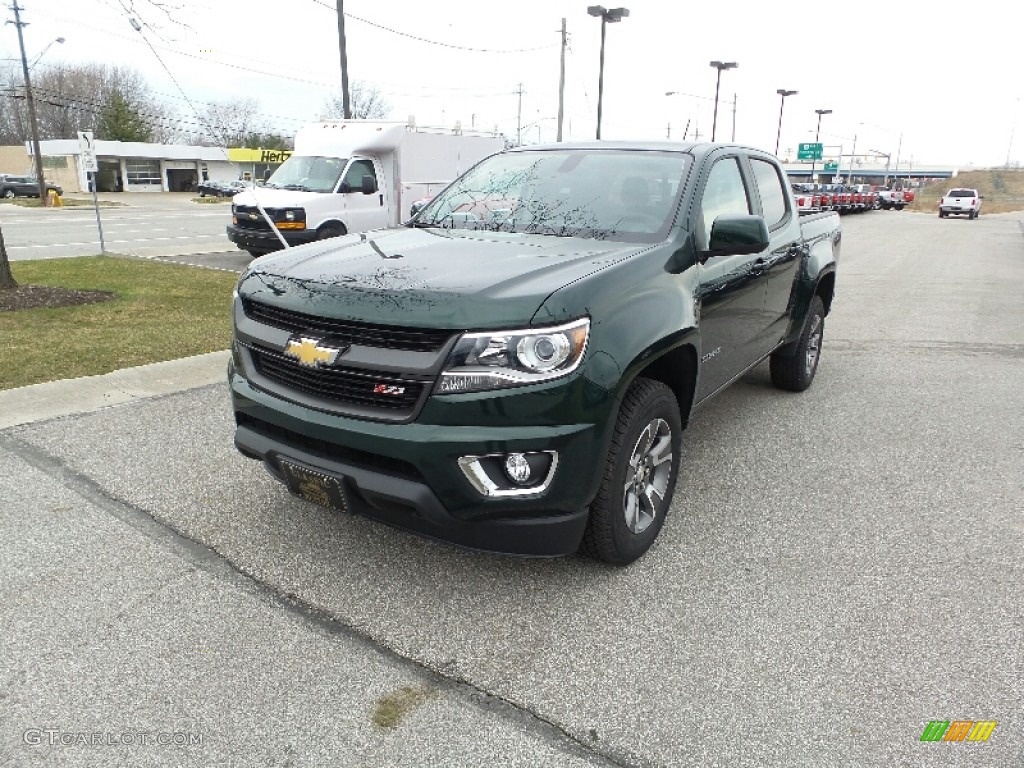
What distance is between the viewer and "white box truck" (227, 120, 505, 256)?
1312 centimetres

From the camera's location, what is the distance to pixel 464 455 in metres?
2.62

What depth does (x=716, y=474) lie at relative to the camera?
443 cm

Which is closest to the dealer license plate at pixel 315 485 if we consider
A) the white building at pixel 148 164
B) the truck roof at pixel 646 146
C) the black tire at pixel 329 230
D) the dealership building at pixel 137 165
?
the truck roof at pixel 646 146

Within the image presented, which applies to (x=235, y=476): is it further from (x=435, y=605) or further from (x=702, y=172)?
(x=702, y=172)

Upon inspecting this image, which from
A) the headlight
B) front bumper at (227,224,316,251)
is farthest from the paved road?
the headlight

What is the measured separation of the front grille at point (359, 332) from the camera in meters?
2.69

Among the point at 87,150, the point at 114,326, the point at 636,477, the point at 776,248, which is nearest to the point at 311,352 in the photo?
the point at 636,477

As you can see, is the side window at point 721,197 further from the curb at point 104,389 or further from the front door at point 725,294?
the curb at point 104,389

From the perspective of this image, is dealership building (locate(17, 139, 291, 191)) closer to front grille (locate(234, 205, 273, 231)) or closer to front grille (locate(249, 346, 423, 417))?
front grille (locate(234, 205, 273, 231))

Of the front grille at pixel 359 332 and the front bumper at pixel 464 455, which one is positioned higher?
the front grille at pixel 359 332

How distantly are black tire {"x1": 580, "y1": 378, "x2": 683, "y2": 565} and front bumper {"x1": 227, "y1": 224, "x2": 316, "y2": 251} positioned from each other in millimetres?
10474

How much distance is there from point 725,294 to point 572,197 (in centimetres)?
95

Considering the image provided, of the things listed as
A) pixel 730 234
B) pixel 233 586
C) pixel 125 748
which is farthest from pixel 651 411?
pixel 125 748

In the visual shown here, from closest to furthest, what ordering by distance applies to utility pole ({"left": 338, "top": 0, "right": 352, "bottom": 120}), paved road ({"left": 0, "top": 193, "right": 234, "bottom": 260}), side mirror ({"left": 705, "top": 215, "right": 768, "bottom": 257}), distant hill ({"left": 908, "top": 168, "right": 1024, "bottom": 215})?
side mirror ({"left": 705, "top": 215, "right": 768, "bottom": 257}) → paved road ({"left": 0, "top": 193, "right": 234, "bottom": 260}) → utility pole ({"left": 338, "top": 0, "right": 352, "bottom": 120}) → distant hill ({"left": 908, "top": 168, "right": 1024, "bottom": 215})
